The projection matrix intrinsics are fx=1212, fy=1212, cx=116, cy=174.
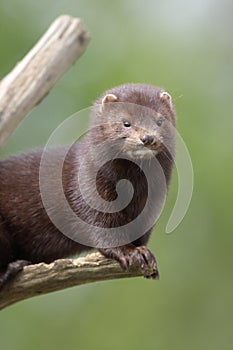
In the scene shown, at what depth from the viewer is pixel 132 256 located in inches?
296

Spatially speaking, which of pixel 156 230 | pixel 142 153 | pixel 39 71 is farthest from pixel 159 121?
pixel 156 230

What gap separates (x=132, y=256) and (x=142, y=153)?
645 millimetres

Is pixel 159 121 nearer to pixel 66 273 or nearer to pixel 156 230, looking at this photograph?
pixel 66 273

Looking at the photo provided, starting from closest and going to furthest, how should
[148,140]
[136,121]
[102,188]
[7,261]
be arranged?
[148,140] < [136,121] < [102,188] < [7,261]

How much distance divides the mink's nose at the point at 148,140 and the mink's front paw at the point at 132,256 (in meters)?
0.70

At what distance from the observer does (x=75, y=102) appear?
13.4 m

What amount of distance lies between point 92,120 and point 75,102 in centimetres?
553

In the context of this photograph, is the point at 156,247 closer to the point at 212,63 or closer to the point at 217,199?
the point at 217,199

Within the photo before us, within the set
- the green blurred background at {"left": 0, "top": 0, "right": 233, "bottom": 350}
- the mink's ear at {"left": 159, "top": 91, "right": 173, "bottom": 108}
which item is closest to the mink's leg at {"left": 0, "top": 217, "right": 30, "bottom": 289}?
the mink's ear at {"left": 159, "top": 91, "right": 173, "bottom": 108}

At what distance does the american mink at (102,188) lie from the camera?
24.8ft

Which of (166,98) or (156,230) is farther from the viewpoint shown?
(156,230)

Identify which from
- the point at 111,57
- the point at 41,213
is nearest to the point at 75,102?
the point at 111,57

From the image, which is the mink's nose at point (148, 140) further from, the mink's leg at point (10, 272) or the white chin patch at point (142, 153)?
the mink's leg at point (10, 272)

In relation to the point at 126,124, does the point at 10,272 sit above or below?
below
